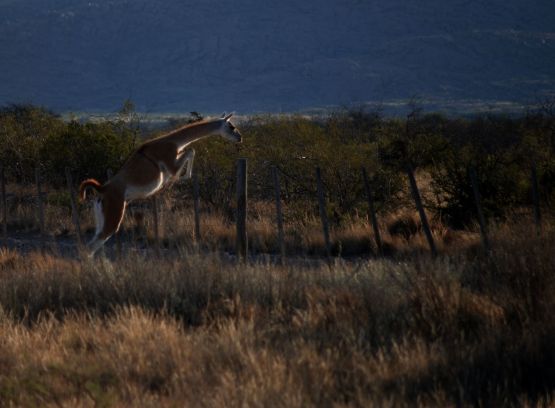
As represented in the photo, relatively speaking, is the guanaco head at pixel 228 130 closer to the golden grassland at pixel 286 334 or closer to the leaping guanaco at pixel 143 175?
the leaping guanaco at pixel 143 175

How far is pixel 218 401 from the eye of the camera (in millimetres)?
6285

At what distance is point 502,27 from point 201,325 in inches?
5726

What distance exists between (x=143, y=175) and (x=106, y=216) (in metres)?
1.01

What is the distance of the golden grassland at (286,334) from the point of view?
262 inches

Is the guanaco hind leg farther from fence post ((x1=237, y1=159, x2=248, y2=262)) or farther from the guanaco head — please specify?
the guanaco head

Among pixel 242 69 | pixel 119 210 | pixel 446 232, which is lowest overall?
pixel 446 232

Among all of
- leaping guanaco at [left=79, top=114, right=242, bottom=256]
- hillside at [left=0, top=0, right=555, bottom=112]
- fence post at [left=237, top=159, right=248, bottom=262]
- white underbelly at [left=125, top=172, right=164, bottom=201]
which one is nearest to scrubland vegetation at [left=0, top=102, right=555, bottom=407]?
leaping guanaco at [left=79, top=114, right=242, bottom=256]

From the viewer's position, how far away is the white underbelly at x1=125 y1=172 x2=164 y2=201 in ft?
42.7

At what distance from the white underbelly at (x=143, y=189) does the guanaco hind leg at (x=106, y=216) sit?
0.73 feet

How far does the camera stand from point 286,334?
8055 mm

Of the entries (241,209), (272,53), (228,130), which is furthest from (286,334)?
(272,53)

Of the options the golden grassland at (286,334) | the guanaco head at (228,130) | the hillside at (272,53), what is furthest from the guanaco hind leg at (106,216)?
→ the hillside at (272,53)

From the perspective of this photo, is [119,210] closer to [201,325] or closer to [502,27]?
[201,325]

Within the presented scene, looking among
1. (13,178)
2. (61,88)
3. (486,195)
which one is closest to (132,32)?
(61,88)
